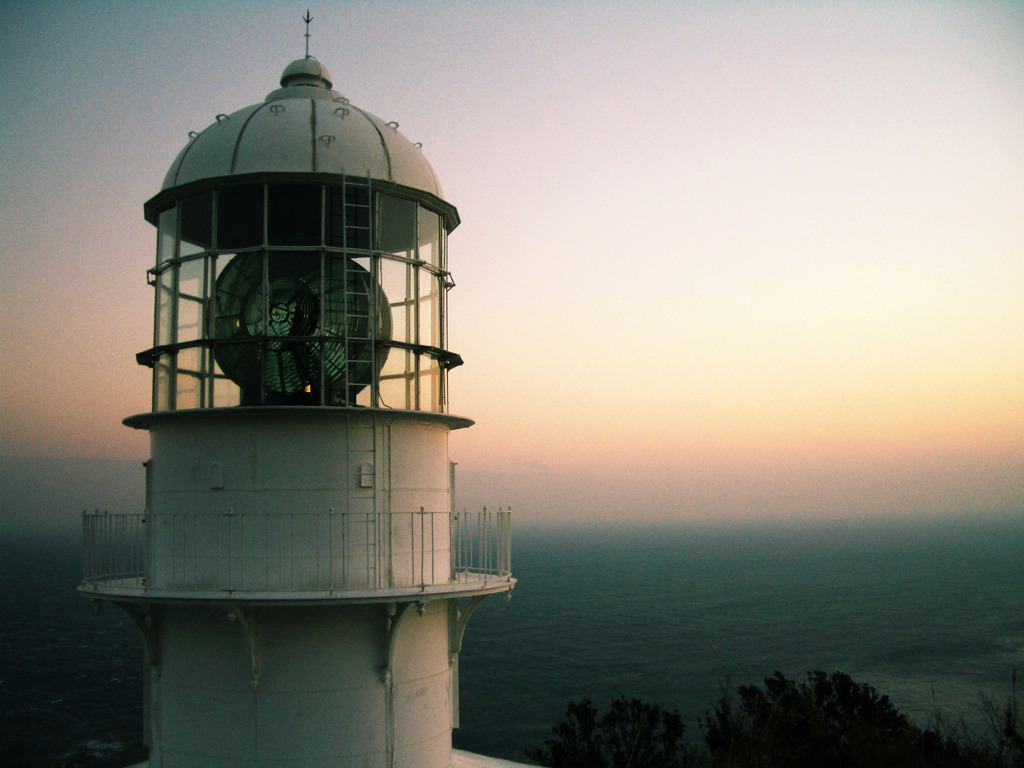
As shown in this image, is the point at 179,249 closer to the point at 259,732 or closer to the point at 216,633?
the point at 216,633

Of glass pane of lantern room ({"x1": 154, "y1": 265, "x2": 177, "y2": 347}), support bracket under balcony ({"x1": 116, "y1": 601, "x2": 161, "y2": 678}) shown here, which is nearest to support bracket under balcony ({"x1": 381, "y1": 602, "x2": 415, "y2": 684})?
support bracket under balcony ({"x1": 116, "y1": 601, "x2": 161, "y2": 678})

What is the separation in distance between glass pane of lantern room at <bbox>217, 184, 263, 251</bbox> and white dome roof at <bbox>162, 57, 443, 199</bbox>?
32cm

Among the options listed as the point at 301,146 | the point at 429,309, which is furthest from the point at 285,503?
the point at 301,146

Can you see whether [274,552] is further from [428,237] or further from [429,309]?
[428,237]

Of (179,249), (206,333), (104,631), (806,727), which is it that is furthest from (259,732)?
(104,631)

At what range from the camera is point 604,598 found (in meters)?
106

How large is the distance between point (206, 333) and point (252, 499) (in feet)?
5.62

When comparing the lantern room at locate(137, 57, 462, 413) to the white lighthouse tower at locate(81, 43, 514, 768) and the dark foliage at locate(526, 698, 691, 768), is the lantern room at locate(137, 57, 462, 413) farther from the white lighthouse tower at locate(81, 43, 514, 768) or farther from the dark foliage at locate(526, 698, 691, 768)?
the dark foliage at locate(526, 698, 691, 768)

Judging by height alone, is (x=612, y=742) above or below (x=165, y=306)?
below

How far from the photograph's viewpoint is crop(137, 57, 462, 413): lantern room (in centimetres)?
795

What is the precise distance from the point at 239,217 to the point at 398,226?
1691mm

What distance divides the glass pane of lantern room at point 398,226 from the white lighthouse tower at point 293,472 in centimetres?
4

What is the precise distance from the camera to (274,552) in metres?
7.65

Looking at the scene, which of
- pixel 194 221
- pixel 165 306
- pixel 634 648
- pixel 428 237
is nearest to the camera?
pixel 165 306
